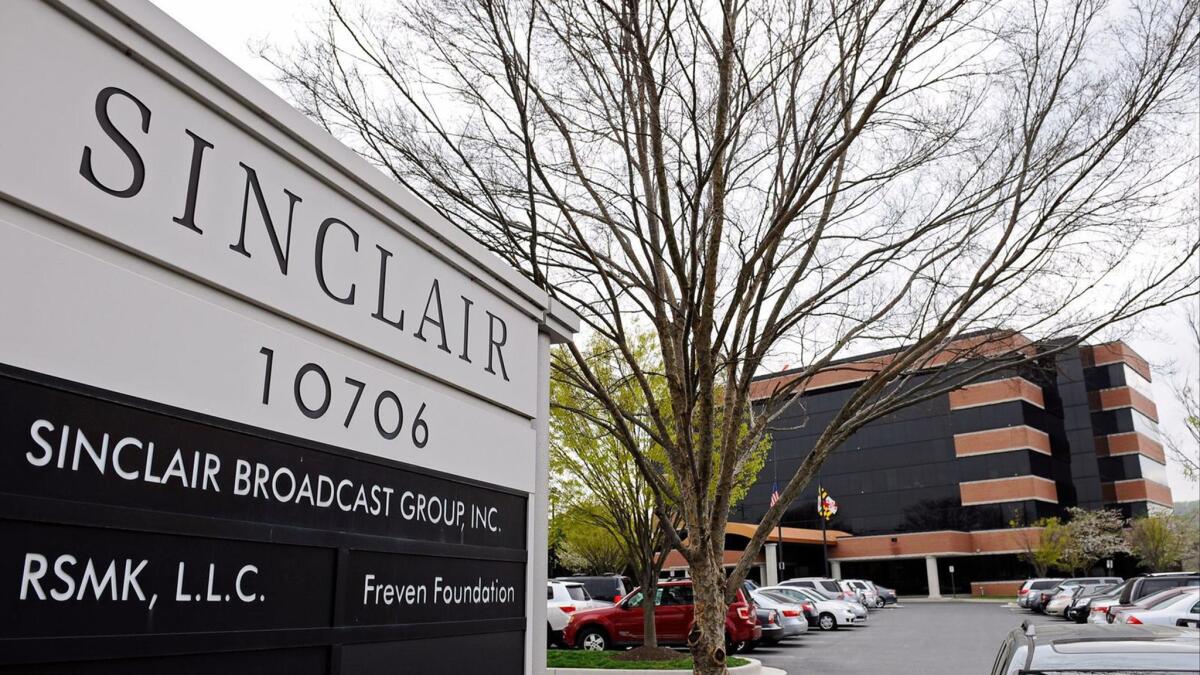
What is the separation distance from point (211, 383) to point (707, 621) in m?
7.55

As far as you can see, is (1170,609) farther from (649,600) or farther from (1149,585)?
(649,600)

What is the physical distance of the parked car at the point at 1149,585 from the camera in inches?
763

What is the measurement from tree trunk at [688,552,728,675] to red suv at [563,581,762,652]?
10311 millimetres

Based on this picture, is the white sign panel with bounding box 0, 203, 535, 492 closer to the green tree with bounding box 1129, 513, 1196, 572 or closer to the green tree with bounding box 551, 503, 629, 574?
the green tree with bounding box 551, 503, 629, 574

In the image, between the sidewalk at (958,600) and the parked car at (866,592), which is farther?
the sidewalk at (958,600)

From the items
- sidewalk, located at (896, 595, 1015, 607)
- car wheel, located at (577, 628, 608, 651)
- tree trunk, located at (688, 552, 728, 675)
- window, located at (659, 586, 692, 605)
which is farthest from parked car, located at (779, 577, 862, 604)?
tree trunk, located at (688, 552, 728, 675)

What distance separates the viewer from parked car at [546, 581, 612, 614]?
21.8 m

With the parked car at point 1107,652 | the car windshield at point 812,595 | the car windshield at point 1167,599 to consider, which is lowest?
the car windshield at point 812,595

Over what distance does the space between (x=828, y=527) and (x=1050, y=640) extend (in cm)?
7143

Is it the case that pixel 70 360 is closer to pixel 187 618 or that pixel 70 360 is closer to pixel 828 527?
pixel 187 618

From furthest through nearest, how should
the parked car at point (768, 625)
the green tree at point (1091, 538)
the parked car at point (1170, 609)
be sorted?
the green tree at point (1091, 538) < the parked car at point (768, 625) < the parked car at point (1170, 609)

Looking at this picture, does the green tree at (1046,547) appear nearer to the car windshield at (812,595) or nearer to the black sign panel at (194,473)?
the car windshield at (812,595)

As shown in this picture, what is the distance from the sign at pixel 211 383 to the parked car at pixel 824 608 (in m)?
25.4

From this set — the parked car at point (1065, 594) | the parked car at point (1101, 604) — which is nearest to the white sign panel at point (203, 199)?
the parked car at point (1101, 604)
